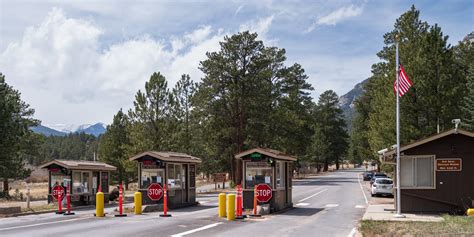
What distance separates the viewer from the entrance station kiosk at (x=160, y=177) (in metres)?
27.1

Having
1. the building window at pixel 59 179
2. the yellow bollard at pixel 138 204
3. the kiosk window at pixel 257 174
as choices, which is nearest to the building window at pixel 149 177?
the yellow bollard at pixel 138 204

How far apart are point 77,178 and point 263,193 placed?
12296 mm

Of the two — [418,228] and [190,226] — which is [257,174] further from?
[418,228]

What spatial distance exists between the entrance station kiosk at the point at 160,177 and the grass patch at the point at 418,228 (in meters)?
11.9

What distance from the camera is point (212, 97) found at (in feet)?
181

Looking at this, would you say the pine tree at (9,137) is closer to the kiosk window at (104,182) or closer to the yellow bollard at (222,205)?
the kiosk window at (104,182)

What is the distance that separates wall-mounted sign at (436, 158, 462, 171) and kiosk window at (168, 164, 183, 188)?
519 inches

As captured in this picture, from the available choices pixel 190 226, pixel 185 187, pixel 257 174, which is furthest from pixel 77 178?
pixel 190 226

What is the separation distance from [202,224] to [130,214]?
19.8 feet

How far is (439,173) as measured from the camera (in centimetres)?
2331

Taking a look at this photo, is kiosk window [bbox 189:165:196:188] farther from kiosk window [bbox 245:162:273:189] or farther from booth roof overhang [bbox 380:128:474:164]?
booth roof overhang [bbox 380:128:474:164]

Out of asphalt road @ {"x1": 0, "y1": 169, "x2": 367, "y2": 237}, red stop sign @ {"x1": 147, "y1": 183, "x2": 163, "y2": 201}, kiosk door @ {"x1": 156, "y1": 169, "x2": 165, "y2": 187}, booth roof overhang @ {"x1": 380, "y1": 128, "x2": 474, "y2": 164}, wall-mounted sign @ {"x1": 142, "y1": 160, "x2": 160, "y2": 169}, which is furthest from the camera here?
kiosk door @ {"x1": 156, "y1": 169, "x2": 165, "y2": 187}

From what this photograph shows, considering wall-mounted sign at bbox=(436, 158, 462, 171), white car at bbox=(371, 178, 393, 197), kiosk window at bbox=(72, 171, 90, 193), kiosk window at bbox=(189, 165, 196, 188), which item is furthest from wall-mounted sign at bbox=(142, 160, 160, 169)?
white car at bbox=(371, 178, 393, 197)

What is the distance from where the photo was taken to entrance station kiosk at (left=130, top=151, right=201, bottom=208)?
27141mm
